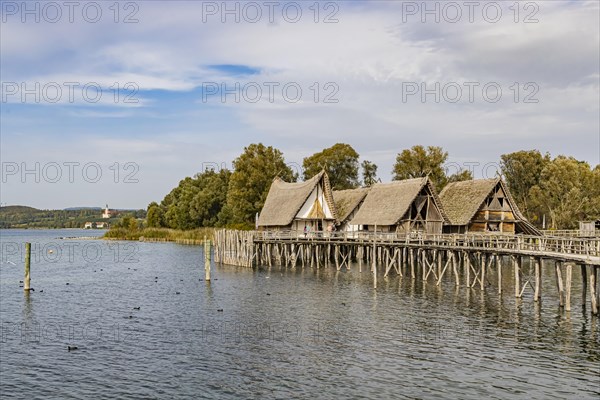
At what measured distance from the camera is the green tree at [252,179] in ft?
264

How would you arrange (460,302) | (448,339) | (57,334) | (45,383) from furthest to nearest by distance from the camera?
(460,302) < (57,334) < (448,339) < (45,383)

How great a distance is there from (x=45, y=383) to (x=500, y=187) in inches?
1832

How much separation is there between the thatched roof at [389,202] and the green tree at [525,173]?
40.5m

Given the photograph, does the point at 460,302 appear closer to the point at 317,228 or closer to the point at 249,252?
the point at 249,252

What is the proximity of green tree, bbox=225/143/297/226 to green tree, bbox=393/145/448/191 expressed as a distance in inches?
668

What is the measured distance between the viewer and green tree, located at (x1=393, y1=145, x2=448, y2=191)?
274ft

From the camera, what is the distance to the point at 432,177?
8238 cm

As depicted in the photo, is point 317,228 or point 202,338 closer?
point 202,338

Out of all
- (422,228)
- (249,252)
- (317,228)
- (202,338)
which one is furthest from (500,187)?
(202,338)

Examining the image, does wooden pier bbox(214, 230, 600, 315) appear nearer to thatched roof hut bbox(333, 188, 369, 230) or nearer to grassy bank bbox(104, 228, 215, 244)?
thatched roof hut bbox(333, 188, 369, 230)

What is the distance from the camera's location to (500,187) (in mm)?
56500

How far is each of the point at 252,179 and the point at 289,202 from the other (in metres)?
21.9

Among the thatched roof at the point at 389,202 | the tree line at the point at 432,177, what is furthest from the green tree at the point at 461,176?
the thatched roof at the point at 389,202

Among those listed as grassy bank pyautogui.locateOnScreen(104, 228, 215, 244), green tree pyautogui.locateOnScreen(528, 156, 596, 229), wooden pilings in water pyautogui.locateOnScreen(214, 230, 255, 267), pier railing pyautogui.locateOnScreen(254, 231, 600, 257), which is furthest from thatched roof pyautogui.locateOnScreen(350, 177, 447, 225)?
grassy bank pyautogui.locateOnScreen(104, 228, 215, 244)
